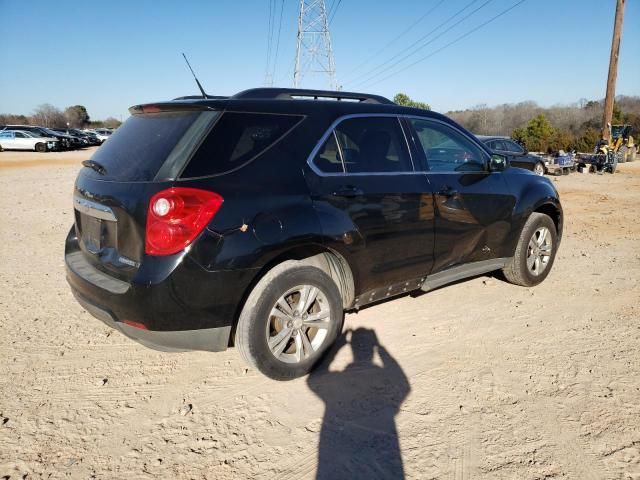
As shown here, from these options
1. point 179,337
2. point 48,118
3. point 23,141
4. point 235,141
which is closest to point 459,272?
point 235,141

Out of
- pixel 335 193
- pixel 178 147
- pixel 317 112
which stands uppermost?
pixel 317 112

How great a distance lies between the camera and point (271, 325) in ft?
9.82

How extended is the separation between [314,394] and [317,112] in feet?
6.27

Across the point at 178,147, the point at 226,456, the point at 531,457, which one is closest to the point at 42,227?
the point at 178,147

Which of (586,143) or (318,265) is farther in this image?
(586,143)

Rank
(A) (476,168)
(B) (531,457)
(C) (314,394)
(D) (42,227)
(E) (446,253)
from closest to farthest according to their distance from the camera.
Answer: (B) (531,457), (C) (314,394), (E) (446,253), (A) (476,168), (D) (42,227)

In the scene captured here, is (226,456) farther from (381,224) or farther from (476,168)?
(476,168)

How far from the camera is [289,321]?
301 cm

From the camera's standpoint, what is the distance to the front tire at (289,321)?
2793 mm

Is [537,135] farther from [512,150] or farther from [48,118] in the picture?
[48,118]

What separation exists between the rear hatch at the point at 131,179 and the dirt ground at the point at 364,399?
860 millimetres

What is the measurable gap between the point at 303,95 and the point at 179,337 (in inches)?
75.2

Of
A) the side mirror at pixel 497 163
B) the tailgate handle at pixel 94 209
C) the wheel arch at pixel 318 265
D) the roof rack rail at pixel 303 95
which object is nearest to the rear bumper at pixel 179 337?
the wheel arch at pixel 318 265

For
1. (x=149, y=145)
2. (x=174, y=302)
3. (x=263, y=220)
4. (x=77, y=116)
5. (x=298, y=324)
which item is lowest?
(x=298, y=324)
